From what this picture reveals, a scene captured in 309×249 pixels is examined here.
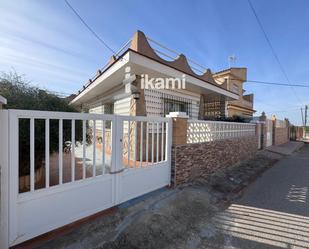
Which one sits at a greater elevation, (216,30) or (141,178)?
(216,30)

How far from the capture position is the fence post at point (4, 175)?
2238 millimetres

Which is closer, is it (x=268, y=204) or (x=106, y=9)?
(x=268, y=204)

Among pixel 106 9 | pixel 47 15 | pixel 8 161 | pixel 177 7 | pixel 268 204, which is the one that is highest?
pixel 177 7

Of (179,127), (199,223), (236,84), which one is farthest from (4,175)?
(236,84)

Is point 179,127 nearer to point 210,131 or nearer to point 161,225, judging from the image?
point 210,131

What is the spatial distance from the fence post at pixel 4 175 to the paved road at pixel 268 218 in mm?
3061

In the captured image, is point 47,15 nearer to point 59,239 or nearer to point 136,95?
point 136,95

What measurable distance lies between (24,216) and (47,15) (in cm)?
481

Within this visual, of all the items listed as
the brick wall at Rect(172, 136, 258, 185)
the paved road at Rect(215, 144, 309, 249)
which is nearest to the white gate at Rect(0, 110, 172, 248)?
the brick wall at Rect(172, 136, 258, 185)

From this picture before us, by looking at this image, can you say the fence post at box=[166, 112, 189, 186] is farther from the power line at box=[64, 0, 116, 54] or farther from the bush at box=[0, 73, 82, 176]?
the power line at box=[64, 0, 116, 54]

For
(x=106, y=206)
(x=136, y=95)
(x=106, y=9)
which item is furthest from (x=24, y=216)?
(x=106, y=9)

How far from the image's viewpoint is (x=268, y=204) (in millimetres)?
4059

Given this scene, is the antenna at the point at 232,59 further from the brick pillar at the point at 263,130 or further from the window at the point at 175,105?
the window at the point at 175,105

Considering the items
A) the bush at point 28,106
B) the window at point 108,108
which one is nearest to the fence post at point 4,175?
the bush at point 28,106
